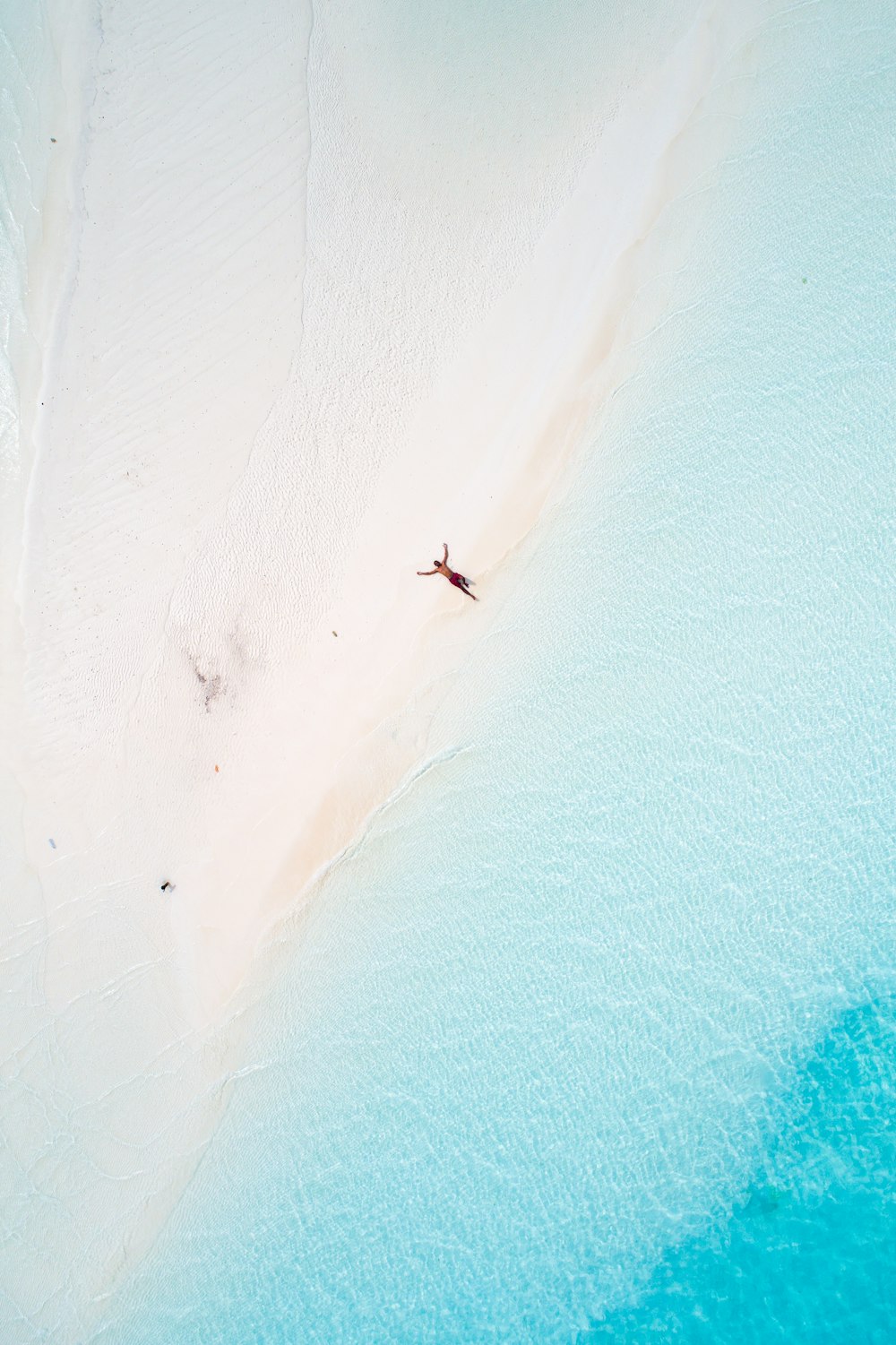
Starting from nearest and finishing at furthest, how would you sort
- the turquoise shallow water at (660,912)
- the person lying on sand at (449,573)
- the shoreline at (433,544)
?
the turquoise shallow water at (660,912)
the person lying on sand at (449,573)
the shoreline at (433,544)

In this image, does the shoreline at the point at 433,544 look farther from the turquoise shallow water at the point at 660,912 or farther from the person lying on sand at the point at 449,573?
the turquoise shallow water at the point at 660,912

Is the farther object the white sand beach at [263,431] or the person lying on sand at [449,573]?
the white sand beach at [263,431]

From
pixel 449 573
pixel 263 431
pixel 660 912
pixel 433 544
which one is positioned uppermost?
pixel 263 431

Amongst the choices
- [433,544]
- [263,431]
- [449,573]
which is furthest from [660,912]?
[263,431]

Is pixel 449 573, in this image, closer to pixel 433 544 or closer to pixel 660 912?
pixel 433 544

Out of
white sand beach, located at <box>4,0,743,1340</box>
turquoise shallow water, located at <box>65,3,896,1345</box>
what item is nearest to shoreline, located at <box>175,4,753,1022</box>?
white sand beach, located at <box>4,0,743,1340</box>

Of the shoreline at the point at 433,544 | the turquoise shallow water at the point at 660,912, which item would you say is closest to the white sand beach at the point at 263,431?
the shoreline at the point at 433,544
